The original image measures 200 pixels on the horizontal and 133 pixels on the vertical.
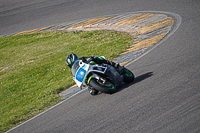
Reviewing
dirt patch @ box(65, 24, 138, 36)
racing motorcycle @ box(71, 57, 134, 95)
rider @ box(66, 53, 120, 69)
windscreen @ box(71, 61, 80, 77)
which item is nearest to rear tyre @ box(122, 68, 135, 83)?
racing motorcycle @ box(71, 57, 134, 95)

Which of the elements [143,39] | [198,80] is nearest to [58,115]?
[198,80]

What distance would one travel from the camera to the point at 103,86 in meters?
6.55

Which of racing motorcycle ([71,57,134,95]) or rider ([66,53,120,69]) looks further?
rider ([66,53,120,69])

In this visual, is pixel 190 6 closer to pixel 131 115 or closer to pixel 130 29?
pixel 130 29

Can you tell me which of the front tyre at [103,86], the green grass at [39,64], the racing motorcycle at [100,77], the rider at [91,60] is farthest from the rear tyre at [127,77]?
the green grass at [39,64]

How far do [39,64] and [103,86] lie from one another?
5606mm

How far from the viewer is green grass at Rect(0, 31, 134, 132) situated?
8273 mm

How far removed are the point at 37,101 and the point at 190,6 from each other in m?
7.23

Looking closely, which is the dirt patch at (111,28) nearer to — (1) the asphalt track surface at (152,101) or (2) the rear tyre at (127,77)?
(1) the asphalt track surface at (152,101)

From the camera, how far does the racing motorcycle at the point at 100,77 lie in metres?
6.53

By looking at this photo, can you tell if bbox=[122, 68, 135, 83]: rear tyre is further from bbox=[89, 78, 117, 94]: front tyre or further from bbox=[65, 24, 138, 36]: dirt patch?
bbox=[65, 24, 138, 36]: dirt patch

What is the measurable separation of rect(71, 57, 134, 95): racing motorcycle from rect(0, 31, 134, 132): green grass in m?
1.52


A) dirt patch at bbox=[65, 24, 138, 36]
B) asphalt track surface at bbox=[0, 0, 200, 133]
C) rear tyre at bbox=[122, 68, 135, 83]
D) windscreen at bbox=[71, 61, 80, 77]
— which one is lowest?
asphalt track surface at bbox=[0, 0, 200, 133]

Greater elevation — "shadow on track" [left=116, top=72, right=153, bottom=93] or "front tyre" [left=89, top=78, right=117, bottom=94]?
"front tyre" [left=89, top=78, right=117, bottom=94]
